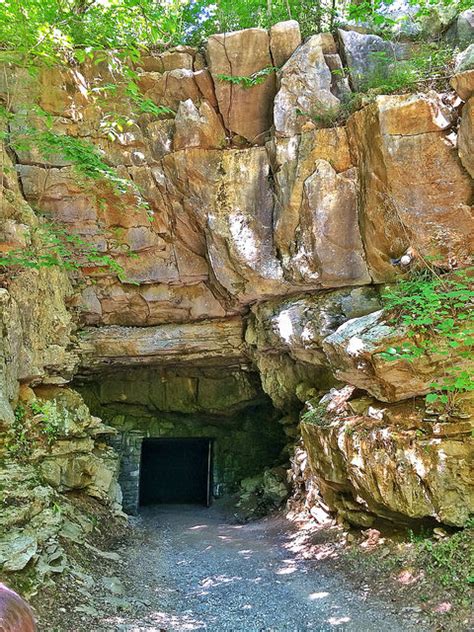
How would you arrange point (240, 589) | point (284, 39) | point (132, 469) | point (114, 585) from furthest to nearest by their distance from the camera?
1. point (132, 469)
2. point (284, 39)
3. point (240, 589)
4. point (114, 585)

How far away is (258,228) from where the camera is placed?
23.6 feet

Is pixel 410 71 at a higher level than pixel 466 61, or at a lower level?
higher

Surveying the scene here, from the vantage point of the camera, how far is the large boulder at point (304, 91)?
22.1 ft

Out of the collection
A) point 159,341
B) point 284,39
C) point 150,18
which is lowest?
point 159,341

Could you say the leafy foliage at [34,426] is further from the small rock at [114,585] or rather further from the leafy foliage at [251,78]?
the leafy foliage at [251,78]

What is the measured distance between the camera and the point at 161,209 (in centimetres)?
780

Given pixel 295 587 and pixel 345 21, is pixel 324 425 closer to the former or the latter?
pixel 295 587

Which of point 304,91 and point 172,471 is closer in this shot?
point 304,91

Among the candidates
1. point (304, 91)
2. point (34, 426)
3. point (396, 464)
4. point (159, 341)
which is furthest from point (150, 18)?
point (396, 464)

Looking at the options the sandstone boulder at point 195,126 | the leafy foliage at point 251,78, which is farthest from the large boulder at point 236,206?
the leafy foliage at point 251,78

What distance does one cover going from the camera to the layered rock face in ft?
18.3

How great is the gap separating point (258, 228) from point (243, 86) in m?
2.42

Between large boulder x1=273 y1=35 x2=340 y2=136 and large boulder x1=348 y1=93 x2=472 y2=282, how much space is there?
2.80ft

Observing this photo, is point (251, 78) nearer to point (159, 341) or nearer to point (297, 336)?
point (297, 336)
